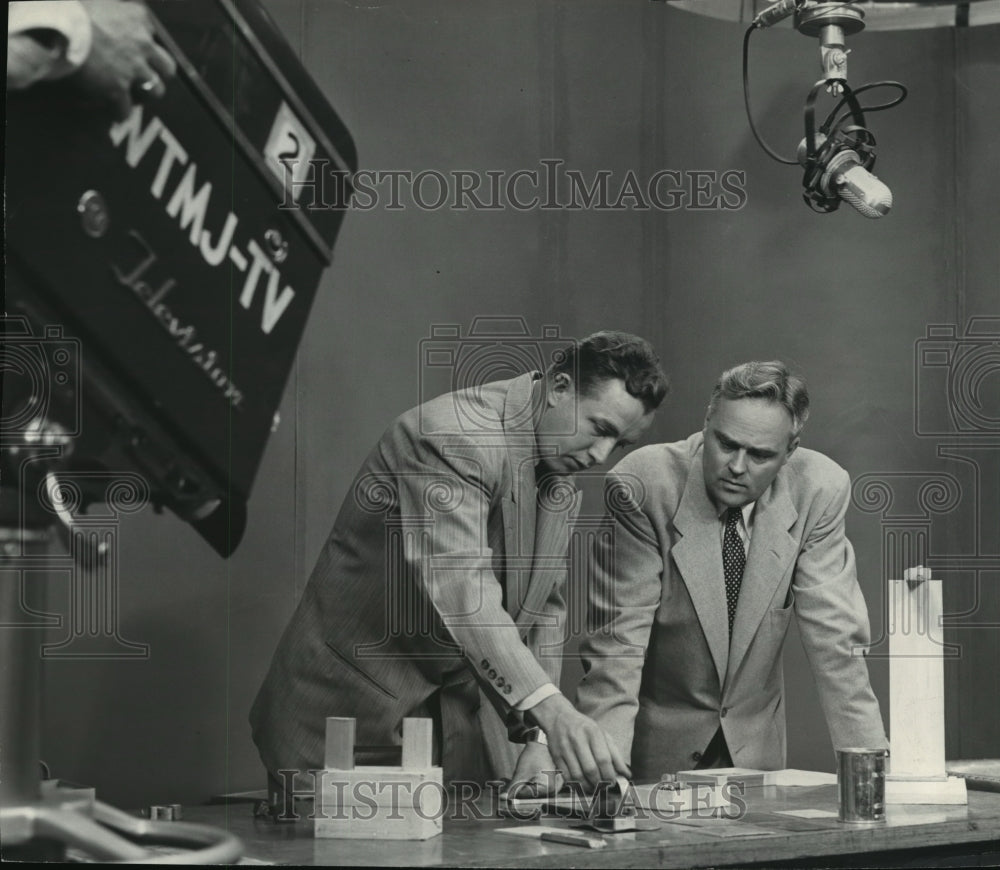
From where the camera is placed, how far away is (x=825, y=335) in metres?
3.97

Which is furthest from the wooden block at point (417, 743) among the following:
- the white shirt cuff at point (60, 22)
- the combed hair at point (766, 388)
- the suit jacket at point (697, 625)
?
the white shirt cuff at point (60, 22)

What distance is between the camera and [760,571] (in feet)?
11.7

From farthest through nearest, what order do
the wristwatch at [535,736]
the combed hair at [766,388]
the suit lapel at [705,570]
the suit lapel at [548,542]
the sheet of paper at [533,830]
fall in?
the combed hair at [766,388], the suit lapel at [705,570], the suit lapel at [548,542], the wristwatch at [535,736], the sheet of paper at [533,830]

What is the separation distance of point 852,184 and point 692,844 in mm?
1905

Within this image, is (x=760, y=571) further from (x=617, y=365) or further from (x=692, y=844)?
(x=692, y=844)

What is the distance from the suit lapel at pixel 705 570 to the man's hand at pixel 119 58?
5.09 feet

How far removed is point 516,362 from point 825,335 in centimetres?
88

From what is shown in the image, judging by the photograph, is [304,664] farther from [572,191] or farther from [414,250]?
[572,191]

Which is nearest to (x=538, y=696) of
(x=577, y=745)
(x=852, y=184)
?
(x=577, y=745)

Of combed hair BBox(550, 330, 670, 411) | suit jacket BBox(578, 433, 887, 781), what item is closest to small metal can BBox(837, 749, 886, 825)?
suit jacket BBox(578, 433, 887, 781)

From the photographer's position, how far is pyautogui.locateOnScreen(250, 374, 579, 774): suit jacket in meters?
3.26

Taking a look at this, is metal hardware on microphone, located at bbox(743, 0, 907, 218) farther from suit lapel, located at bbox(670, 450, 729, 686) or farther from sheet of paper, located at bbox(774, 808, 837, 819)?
sheet of paper, located at bbox(774, 808, 837, 819)

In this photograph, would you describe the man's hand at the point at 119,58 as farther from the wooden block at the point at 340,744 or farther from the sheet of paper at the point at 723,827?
the sheet of paper at the point at 723,827

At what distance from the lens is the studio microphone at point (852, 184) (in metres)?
3.77
